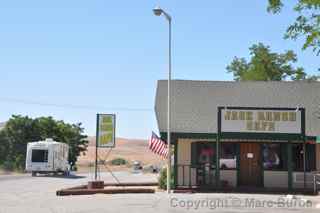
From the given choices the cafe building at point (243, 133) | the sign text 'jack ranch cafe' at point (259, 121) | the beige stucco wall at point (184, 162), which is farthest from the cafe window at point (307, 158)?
the beige stucco wall at point (184, 162)

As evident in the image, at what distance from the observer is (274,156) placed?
1097 inches

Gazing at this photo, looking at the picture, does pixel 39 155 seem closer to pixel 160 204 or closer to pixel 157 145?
pixel 157 145

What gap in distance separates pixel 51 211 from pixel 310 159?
14.9 m

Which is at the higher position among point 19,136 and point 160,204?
point 19,136

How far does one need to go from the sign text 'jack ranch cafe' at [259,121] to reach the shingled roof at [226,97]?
142 centimetres

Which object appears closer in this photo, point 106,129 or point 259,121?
point 259,121

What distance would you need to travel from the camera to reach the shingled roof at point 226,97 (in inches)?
1100

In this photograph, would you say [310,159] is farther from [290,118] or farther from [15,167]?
[15,167]

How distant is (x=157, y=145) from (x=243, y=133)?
15.7 feet

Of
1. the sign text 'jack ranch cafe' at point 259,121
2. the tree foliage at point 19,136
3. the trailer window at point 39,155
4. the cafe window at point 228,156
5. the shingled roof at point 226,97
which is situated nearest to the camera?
the sign text 'jack ranch cafe' at point 259,121

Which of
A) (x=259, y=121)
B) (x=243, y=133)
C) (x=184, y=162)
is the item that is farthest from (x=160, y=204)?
(x=259, y=121)

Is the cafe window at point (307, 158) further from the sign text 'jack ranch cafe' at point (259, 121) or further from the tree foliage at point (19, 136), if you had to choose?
the tree foliage at point (19, 136)

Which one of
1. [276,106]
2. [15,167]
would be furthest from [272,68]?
[15,167]

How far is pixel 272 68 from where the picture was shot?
167 feet
